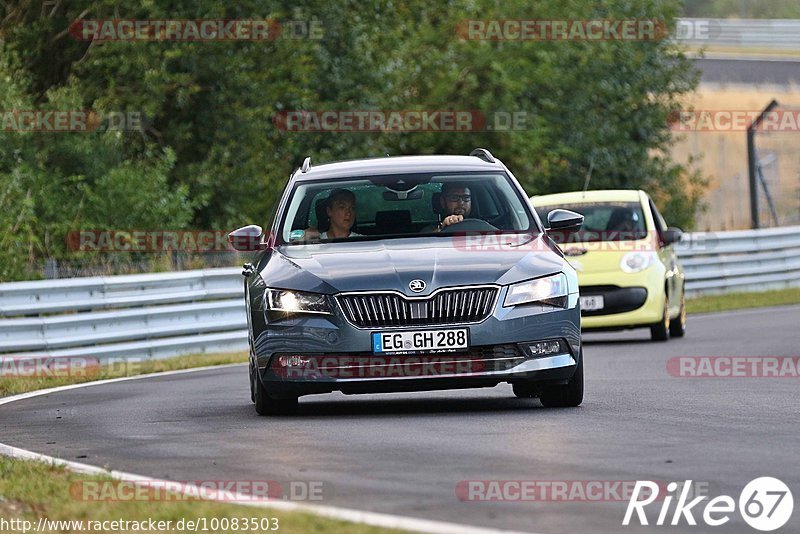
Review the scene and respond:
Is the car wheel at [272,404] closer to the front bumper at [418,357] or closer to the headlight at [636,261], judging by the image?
the front bumper at [418,357]

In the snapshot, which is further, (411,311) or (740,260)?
(740,260)

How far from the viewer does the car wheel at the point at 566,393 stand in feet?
36.3

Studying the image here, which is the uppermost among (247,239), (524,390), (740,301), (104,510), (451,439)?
(247,239)

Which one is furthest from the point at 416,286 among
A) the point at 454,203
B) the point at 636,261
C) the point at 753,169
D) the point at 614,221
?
the point at 753,169

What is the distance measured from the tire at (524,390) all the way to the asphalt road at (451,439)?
0.34 ft

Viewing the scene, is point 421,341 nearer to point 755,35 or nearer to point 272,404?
point 272,404

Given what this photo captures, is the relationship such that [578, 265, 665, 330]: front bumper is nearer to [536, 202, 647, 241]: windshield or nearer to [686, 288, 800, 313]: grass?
[536, 202, 647, 241]: windshield

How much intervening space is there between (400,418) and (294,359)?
72cm

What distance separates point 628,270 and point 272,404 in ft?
29.6

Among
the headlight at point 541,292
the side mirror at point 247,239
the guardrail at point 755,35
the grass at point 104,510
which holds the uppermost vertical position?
the guardrail at point 755,35

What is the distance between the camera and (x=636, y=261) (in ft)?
64.6

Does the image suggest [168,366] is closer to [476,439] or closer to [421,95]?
[476,439]

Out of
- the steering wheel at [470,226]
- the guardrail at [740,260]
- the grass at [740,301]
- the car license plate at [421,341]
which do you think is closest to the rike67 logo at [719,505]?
the car license plate at [421,341]

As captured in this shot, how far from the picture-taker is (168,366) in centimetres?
1817
